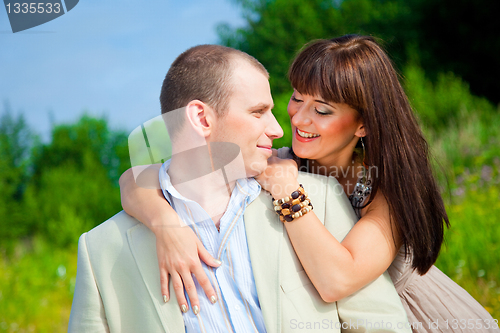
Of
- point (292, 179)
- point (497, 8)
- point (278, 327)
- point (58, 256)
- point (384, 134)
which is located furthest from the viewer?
point (497, 8)

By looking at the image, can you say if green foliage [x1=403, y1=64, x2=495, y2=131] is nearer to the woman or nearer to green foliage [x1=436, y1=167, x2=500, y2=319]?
green foliage [x1=436, y1=167, x2=500, y2=319]

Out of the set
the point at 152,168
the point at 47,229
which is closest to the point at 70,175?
the point at 47,229

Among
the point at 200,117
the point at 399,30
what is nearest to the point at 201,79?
the point at 200,117

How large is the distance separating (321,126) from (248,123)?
0.50 m

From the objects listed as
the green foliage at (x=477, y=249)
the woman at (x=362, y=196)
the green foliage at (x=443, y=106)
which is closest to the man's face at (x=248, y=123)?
the woman at (x=362, y=196)

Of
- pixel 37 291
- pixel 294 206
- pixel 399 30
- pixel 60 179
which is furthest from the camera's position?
pixel 399 30

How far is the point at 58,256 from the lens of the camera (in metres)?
7.61

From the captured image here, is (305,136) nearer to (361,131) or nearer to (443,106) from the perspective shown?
(361,131)

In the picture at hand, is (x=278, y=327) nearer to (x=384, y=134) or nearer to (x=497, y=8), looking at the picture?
(x=384, y=134)

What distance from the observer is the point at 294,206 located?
6.79ft

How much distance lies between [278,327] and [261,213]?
60cm

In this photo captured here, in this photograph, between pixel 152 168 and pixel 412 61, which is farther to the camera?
pixel 412 61
